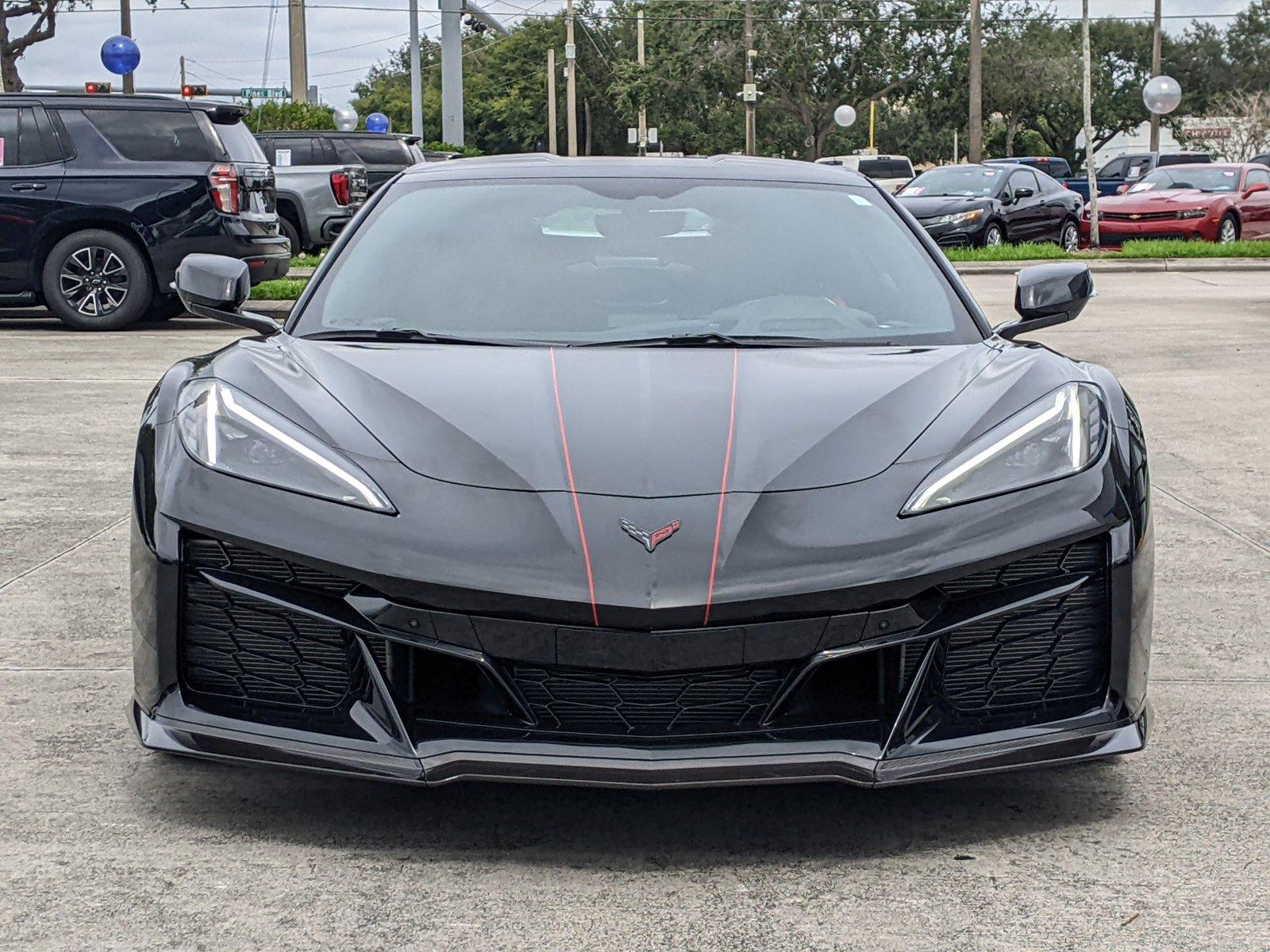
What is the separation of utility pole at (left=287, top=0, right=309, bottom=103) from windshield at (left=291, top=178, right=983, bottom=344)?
26.8 m

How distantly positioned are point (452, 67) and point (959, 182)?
14.3m

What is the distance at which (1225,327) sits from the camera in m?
13.2

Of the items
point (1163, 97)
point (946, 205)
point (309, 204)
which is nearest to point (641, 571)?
point (309, 204)

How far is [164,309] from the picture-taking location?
1412cm

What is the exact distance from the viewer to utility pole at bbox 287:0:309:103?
30.0 metres

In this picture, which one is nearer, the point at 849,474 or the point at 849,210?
the point at 849,474

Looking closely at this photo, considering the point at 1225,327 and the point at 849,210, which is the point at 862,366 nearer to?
the point at 849,210

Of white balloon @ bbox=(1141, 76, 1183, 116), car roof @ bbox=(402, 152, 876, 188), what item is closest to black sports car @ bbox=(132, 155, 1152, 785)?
car roof @ bbox=(402, 152, 876, 188)

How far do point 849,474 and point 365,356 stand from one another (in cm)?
116

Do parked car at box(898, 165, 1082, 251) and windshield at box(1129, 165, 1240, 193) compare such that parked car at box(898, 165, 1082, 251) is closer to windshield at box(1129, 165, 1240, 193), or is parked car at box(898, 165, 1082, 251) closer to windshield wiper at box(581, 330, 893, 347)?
windshield at box(1129, 165, 1240, 193)

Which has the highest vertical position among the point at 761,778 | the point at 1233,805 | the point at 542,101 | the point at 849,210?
the point at 542,101

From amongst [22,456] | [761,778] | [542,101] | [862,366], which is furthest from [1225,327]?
[542,101]

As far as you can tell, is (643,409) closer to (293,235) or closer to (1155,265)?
(293,235)

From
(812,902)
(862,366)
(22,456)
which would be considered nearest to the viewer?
(812,902)
